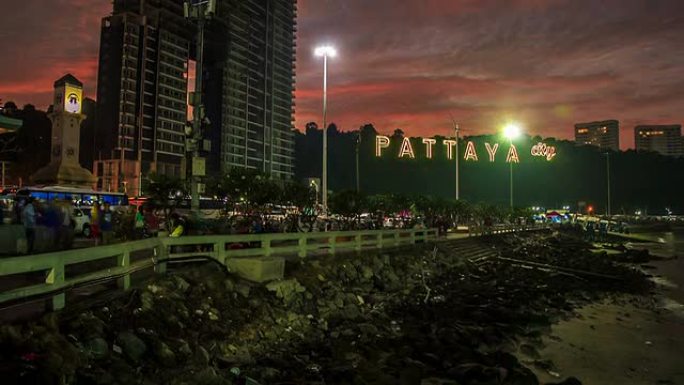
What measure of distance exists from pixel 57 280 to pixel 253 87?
13371cm

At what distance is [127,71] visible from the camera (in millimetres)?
99125

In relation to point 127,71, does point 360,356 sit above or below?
below

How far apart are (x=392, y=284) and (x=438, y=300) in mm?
1967

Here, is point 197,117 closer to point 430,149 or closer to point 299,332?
point 299,332

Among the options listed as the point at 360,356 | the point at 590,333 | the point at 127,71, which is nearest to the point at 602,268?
the point at 590,333

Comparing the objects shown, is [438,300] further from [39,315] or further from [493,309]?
[39,315]

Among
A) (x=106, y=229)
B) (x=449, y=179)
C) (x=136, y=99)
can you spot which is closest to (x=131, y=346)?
(x=106, y=229)

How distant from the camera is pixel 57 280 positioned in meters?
7.43

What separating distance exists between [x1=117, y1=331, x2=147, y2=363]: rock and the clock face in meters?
62.4

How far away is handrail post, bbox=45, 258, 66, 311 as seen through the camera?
7.35 metres

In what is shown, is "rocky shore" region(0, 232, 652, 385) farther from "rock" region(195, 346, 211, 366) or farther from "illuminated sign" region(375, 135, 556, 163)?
"illuminated sign" region(375, 135, 556, 163)

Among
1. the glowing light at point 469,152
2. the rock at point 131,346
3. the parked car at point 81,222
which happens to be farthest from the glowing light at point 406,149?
the rock at point 131,346

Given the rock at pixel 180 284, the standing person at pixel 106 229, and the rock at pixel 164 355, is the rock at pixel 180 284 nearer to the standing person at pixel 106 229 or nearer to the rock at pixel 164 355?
the rock at pixel 164 355

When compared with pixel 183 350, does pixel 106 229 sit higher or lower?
higher
